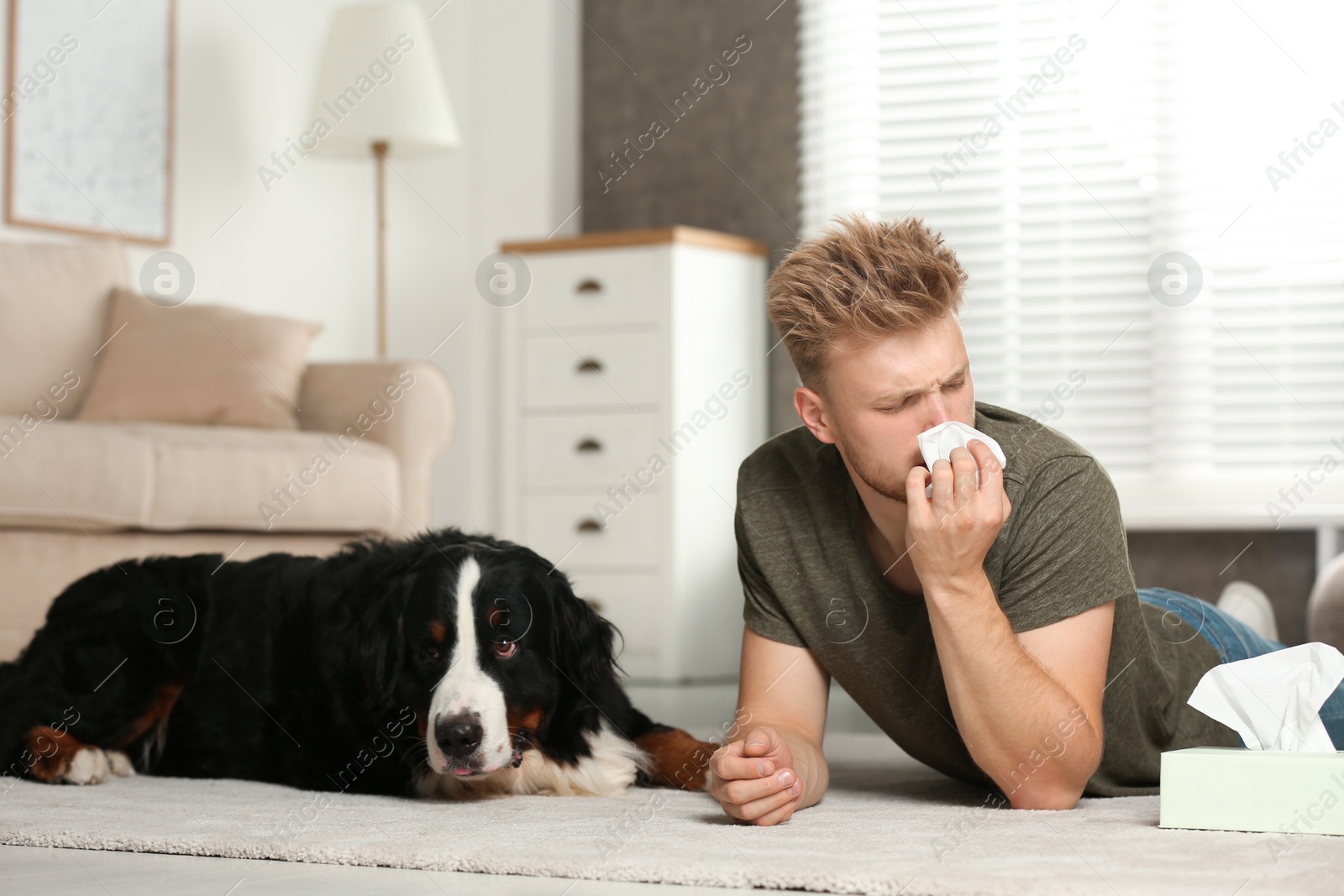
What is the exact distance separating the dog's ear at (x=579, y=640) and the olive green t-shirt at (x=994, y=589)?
0.66 ft

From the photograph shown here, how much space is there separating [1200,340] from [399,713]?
3.31 m

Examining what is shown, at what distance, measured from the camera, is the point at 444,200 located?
533 centimetres

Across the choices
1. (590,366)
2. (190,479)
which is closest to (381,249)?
(590,366)

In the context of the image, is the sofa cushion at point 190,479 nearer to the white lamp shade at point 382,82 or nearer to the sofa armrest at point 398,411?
the sofa armrest at point 398,411

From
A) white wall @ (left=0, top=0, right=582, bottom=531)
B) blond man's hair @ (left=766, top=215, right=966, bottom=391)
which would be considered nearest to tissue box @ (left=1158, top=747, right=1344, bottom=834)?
blond man's hair @ (left=766, top=215, right=966, bottom=391)

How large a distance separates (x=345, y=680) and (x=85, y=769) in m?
0.45

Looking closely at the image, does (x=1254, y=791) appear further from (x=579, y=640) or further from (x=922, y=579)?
(x=579, y=640)

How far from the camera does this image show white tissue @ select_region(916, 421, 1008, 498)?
1.55 meters

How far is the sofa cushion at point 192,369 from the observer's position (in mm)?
3521

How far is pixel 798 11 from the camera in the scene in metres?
4.92

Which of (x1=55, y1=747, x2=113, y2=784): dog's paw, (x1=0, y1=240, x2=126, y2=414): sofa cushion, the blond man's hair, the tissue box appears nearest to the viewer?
the tissue box

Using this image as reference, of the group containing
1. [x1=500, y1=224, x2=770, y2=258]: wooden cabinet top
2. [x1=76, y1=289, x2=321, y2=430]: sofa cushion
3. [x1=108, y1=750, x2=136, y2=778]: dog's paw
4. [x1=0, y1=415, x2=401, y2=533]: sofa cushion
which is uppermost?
[x1=500, y1=224, x2=770, y2=258]: wooden cabinet top

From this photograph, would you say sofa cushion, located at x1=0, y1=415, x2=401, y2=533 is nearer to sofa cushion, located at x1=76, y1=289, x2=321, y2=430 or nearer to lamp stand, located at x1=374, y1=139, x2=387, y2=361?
sofa cushion, located at x1=76, y1=289, x2=321, y2=430

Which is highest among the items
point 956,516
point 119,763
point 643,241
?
point 643,241
